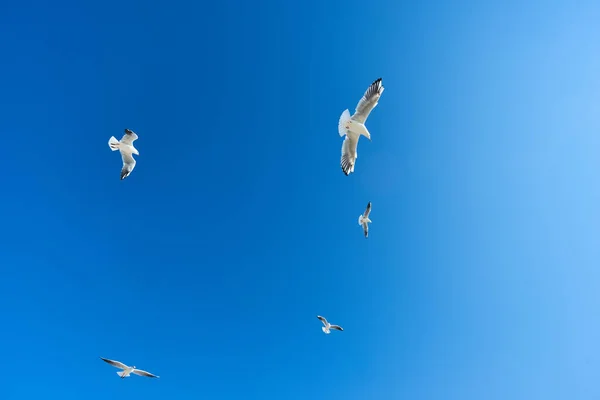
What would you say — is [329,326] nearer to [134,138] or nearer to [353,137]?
[353,137]

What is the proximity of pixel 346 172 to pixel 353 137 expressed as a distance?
1.38m

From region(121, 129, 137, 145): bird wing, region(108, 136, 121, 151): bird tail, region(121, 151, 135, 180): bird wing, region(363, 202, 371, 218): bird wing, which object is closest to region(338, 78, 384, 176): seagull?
region(363, 202, 371, 218): bird wing

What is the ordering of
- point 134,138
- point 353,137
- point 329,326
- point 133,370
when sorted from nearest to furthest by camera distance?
point 353,137, point 134,138, point 133,370, point 329,326

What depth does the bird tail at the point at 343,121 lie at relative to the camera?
13.9 meters

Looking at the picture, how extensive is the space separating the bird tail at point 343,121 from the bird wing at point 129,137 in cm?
931

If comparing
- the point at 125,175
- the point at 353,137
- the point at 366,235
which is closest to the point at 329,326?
the point at 366,235

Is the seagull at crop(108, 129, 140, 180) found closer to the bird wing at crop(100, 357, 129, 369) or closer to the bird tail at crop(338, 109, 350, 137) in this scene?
the bird wing at crop(100, 357, 129, 369)

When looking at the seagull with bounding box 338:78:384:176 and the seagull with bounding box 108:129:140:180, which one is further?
the seagull with bounding box 108:129:140:180

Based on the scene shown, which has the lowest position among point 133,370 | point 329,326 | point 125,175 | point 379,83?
point 133,370

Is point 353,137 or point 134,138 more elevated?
point 134,138

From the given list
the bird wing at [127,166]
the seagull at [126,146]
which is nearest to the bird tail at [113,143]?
the seagull at [126,146]

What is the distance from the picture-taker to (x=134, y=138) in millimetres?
17688

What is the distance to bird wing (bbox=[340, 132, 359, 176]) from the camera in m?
15.0

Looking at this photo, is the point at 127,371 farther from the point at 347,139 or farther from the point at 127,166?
the point at 347,139
